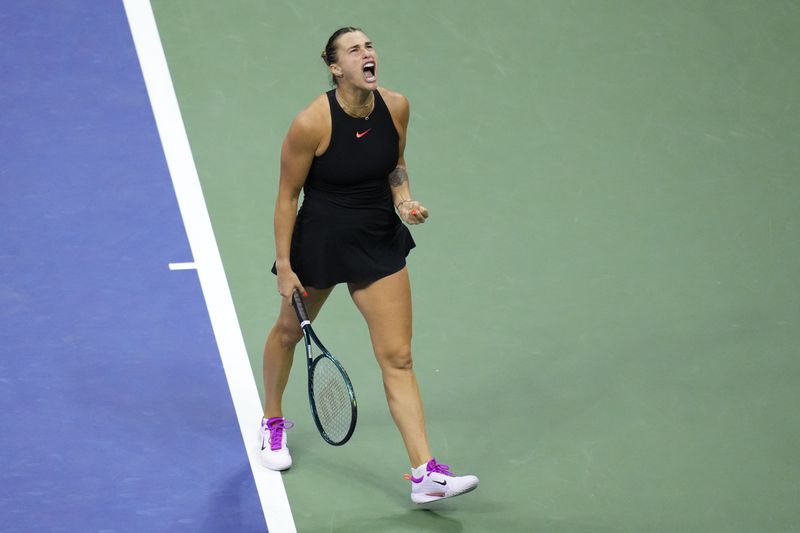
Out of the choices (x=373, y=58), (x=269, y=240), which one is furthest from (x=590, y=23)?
(x=373, y=58)

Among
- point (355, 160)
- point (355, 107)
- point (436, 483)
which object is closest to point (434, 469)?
point (436, 483)

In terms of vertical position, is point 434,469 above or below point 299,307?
below

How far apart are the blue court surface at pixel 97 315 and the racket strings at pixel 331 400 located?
614 mm

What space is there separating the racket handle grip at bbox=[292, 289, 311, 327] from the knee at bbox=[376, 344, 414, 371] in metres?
0.39

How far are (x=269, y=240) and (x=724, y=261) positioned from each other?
2.68 m

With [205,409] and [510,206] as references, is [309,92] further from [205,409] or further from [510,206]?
[205,409]

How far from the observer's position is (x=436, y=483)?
5484 mm

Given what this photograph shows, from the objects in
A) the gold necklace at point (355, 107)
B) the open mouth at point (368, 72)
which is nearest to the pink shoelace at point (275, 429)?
the gold necklace at point (355, 107)

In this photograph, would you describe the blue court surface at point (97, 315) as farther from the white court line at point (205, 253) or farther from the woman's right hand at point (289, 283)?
the woman's right hand at point (289, 283)

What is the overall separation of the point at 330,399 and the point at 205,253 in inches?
82.8

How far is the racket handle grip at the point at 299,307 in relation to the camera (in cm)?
538

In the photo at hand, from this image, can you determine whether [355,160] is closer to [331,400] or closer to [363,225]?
[363,225]

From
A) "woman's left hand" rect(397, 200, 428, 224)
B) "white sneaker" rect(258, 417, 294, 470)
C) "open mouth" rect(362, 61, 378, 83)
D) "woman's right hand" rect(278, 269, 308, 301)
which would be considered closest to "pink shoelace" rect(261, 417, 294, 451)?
"white sneaker" rect(258, 417, 294, 470)

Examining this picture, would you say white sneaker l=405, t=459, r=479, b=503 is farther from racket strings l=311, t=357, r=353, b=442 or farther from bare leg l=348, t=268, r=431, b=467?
racket strings l=311, t=357, r=353, b=442
